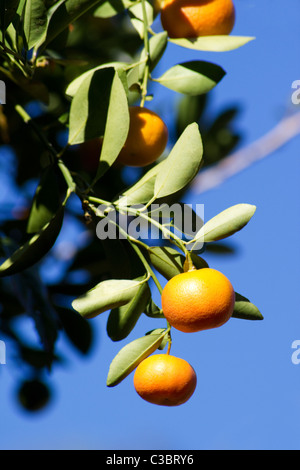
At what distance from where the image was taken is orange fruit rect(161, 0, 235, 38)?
1.08 meters

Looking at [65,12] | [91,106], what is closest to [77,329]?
[91,106]

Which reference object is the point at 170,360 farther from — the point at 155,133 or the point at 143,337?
the point at 155,133

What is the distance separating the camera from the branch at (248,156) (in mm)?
2467

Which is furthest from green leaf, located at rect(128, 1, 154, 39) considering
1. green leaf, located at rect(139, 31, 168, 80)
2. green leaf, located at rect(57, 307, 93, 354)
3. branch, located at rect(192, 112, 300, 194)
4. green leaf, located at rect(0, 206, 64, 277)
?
branch, located at rect(192, 112, 300, 194)

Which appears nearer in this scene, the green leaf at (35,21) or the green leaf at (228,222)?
the green leaf at (228,222)

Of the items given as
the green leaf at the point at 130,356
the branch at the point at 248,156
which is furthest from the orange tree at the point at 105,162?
the branch at the point at 248,156

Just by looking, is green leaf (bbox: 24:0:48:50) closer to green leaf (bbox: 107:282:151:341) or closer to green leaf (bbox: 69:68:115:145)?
green leaf (bbox: 69:68:115:145)

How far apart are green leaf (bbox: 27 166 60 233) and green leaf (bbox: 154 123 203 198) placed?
0.29 metres

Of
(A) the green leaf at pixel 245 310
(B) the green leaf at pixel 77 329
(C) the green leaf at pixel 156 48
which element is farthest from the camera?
(B) the green leaf at pixel 77 329

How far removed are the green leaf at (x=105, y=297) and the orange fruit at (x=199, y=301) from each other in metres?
0.08

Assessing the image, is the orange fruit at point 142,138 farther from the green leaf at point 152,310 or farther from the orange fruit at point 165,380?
the orange fruit at point 165,380

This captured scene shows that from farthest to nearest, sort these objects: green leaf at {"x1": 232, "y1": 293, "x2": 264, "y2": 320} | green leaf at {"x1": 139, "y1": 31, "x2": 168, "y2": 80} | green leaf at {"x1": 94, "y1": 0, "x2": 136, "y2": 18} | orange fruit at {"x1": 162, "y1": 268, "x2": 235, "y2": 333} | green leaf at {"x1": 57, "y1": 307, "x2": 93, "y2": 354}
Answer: green leaf at {"x1": 57, "y1": 307, "x2": 93, "y2": 354} < green leaf at {"x1": 94, "y1": 0, "x2": 136, "y2": 18} < green leaf at {"x1": 139, "y1": 31, "x2": 168, "y2": 80} < green leaf at {"x1": 232, "y1": 293, "x2": 264, "y2": 320} < orange fruit at {"x1": 162, "y1": 268, "x2": 235, "y2": 333}

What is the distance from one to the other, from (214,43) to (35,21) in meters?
0.31

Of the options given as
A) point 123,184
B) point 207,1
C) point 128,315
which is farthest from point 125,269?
point 123,184
